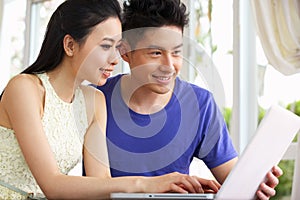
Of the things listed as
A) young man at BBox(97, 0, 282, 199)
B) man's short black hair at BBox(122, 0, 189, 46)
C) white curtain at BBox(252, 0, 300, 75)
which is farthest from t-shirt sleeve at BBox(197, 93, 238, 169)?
white curtain at BBox(252, 0, 300, 75)

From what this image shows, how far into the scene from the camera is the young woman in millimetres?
1590

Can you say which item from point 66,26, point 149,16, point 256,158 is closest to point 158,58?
point 149,16

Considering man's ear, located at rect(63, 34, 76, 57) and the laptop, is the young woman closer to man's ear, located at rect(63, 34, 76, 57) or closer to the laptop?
man's ear, located at rect(63, 34, 76, 57)

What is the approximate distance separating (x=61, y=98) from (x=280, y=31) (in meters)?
1.75

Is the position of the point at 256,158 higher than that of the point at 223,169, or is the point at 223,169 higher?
the point at 256,158

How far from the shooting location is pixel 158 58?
1.92 metres

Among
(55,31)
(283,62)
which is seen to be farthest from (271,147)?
(283,62)

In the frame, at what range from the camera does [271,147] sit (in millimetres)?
1343

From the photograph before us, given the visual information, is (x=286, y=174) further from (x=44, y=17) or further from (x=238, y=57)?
(x=44, y=17)

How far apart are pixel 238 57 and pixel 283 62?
309mm

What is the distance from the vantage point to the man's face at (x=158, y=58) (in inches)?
75.2

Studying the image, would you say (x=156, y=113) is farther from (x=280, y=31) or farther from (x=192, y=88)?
(x=280, y=31)

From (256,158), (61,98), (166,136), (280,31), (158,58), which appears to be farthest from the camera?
(280,31)

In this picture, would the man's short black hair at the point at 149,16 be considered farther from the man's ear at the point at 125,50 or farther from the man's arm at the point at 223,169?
the man's arm at the point at 223,169
